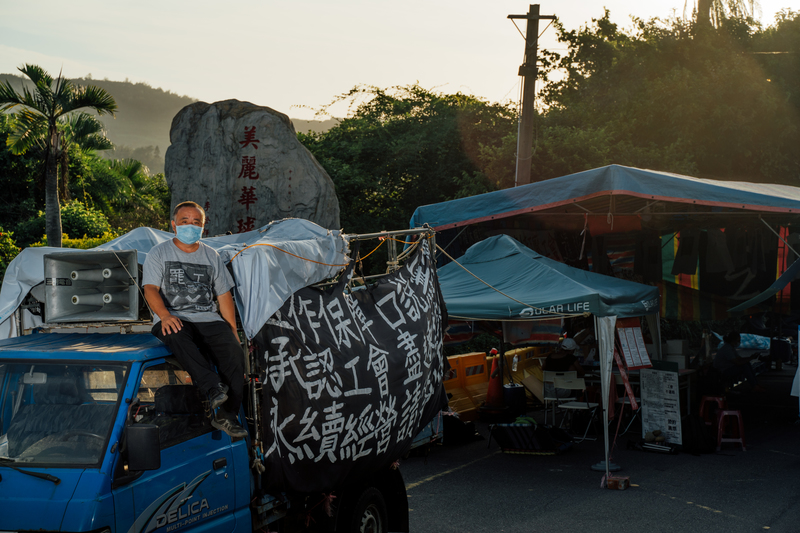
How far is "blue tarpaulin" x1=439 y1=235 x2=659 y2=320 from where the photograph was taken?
9.66 metres

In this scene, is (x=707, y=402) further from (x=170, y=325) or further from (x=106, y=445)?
(x=106, y=445)

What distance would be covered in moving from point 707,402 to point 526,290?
4.45 meters

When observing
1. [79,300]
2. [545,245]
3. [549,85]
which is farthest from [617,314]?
[549,85]

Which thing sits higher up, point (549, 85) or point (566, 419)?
point (549, 85)

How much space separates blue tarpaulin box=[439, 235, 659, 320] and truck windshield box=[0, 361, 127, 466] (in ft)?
21.0

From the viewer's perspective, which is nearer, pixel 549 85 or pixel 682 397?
pixel 682 397

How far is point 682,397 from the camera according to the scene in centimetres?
1249

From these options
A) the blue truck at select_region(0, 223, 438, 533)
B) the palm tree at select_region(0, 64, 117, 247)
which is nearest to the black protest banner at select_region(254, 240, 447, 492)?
the blue truck at select_region(0, 223, 438, 533)

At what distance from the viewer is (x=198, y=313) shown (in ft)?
15.2

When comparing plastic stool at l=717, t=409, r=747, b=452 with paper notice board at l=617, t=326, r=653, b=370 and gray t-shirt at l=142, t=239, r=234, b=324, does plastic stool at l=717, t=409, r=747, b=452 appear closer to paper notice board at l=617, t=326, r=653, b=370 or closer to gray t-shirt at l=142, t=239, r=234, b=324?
paper notice board at l=617, t=326, r=653, b=370

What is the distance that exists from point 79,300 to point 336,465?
221 cm

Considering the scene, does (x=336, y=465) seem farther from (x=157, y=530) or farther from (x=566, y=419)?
(x=566, y=419)

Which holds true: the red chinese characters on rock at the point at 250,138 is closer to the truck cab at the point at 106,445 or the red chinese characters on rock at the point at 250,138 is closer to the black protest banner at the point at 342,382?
the black protest banner at the point at 342,382

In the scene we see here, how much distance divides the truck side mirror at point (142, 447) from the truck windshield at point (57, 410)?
25 centimetres
